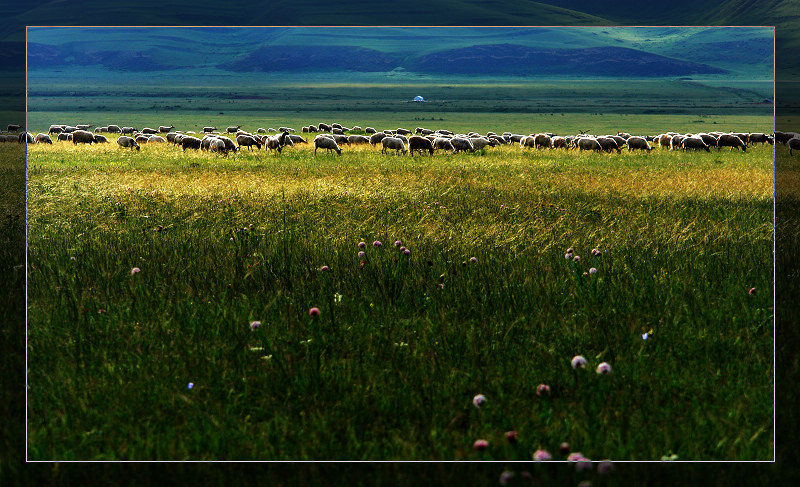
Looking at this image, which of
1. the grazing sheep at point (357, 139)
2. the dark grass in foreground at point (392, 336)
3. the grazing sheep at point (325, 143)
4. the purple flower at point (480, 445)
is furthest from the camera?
the grazing sheep at point (357, 139)

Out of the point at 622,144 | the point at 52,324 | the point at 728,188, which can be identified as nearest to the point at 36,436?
the point at 52,324

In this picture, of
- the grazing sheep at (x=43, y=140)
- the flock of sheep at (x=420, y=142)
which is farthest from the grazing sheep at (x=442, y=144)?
the grazing sheep at (x=43, y=140)

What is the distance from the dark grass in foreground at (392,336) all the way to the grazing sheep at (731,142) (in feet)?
63.5

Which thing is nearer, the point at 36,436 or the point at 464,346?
the point at 36,436

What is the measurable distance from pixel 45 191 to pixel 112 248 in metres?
6.50

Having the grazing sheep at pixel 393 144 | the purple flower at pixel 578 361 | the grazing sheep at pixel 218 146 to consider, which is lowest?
→ the purple flower at pixel 578 361

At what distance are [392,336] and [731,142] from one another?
2686cm

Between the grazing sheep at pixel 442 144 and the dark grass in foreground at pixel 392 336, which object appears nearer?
the dark grass in foreground at pixel 392 336

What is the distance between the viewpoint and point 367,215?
401 inches

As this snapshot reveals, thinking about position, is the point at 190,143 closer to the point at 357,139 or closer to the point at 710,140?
the point at 357,139

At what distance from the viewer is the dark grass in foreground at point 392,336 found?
11.6 feet
